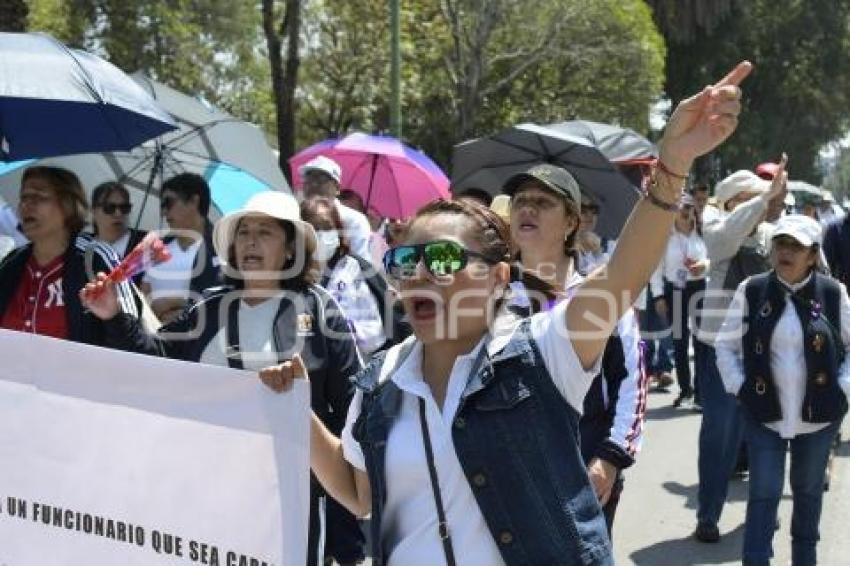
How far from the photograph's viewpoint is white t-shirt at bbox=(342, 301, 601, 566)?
86.3 inches

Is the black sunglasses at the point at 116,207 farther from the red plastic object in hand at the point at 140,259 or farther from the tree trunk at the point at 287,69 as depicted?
the tree trunk at the point at 287,69

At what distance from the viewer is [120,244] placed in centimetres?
633

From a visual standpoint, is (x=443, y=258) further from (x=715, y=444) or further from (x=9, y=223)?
(x=9, y=223)

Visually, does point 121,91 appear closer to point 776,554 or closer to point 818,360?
point 818,360

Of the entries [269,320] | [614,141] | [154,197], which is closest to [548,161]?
[614,141]

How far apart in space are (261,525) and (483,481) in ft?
2.34

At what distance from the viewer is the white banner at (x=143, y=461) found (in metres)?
2.60

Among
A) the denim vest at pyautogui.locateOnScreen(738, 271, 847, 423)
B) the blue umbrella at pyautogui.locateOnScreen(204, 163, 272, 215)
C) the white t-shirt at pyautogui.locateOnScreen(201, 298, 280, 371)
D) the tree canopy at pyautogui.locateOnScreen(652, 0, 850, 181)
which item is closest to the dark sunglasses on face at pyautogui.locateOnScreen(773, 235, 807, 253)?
the denim vest at pyautogui.locateOnScreen(738, 271, 847, 423)

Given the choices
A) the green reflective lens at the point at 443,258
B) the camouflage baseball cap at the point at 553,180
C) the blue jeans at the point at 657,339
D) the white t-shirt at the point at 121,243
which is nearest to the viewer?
the green reflective lens at the point at 443,258

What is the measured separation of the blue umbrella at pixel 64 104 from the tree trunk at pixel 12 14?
10.4 feet

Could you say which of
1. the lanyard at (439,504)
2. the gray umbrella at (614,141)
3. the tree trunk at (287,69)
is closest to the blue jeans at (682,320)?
the gray umbrella at (614,141)

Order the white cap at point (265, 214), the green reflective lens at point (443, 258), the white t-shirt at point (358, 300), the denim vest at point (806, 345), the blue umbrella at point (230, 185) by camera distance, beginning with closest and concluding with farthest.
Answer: the green reflective lens at point (443, 258) → the white cap at point (265, 214) → the denim vest at point (806, 345) → the white t-shirt at point (358, 300) → the blue umbrella at point (230, 185)

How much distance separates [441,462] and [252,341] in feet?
5.50

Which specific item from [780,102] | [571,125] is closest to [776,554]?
[571,125]
